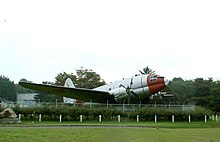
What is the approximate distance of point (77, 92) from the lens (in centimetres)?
4797

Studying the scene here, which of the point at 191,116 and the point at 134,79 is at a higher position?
the point at 134,79

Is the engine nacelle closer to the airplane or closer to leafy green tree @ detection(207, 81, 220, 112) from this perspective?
the airplane

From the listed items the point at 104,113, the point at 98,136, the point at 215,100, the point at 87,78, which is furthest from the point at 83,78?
the point at 98,136

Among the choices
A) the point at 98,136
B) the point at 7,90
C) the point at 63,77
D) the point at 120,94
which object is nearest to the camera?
the point at 98,136

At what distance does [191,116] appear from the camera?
38.1m

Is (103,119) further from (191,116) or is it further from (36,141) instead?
(36,141)

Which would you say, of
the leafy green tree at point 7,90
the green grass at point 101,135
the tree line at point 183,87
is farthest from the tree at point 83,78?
the green grass at point 101,135

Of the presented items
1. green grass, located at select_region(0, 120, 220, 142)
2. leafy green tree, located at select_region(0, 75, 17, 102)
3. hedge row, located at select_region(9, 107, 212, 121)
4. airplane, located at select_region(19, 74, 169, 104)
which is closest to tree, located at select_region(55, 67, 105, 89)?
leafy green tree, located at select_region(0, 75, 17, 102)

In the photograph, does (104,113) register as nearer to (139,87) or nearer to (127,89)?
(127,89)

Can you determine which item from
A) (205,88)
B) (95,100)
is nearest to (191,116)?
(95,100)

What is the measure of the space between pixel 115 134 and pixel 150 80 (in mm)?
35403

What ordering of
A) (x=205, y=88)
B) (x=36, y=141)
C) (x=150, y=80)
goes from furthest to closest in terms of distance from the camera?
(x=205, y=88)
(x=150, y=80)
(x=36, y=141)

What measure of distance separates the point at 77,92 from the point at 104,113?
35.3ft

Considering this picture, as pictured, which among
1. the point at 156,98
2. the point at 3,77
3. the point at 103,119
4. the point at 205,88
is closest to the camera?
the point at 103,119
